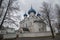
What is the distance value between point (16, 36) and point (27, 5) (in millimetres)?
1609

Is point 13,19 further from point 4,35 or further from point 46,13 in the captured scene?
point 46,13

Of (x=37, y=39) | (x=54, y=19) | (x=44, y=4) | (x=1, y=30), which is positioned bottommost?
(x=37, y=39)

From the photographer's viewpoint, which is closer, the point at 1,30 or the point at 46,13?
the point at 1,30

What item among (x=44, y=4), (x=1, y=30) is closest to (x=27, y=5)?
(x=44, y=4)

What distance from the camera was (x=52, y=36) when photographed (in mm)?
5312

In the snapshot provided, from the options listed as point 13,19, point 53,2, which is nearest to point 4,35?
point 13,19

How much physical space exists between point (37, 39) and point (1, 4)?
2201 millimetres

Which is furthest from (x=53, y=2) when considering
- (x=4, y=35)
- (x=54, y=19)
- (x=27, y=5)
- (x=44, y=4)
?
(x=4, y=35)

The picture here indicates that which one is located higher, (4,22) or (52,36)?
(4,22)

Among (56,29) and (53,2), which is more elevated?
(53,2)

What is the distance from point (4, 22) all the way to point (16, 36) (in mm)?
833

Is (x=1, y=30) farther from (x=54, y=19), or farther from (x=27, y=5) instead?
(x=54, y=19)

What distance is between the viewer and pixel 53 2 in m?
5.78

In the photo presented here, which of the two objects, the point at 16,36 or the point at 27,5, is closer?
the point at 16,36
